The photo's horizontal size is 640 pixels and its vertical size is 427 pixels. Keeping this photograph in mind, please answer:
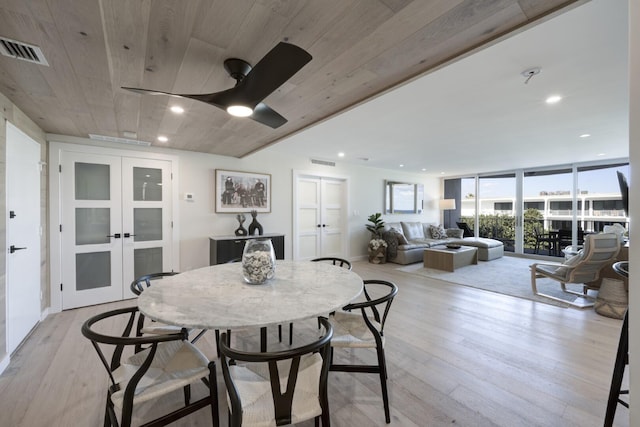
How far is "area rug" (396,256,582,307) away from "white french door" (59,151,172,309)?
454 cm

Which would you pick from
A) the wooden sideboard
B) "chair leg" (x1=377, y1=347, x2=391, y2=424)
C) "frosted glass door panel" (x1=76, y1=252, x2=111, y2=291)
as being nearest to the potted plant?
the wooden sideboard

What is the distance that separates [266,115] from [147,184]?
9.38ft

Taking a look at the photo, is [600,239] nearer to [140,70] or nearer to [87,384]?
[140,70]

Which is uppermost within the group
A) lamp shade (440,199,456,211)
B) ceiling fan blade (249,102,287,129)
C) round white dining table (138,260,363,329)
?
ceiling fan blade (249,102,287,129)

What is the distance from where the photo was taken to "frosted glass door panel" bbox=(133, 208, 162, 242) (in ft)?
12.3

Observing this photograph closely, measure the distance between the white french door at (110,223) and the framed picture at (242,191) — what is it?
30.1 inches

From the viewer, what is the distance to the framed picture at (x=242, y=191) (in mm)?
4406

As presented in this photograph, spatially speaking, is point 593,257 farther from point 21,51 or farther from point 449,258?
point 21,51

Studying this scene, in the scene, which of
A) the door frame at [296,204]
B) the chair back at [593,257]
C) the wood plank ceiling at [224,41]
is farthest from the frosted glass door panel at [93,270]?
the chair back at [593,257]

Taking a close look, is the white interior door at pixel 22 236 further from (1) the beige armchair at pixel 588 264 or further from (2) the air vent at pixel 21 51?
(1) the beige armchair at pixel 588 264

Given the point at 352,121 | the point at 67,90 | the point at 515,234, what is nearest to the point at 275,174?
the point at 352,121

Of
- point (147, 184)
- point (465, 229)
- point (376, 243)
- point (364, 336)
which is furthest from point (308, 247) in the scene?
point (465, 229)

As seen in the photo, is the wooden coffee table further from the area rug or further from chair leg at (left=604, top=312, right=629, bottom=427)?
chair leg at (left=604, top=312, right=629, bottom=427)

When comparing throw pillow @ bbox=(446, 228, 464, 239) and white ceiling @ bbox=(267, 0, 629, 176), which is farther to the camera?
throw pillow @ bbox=(446, 228, 464, 239)
